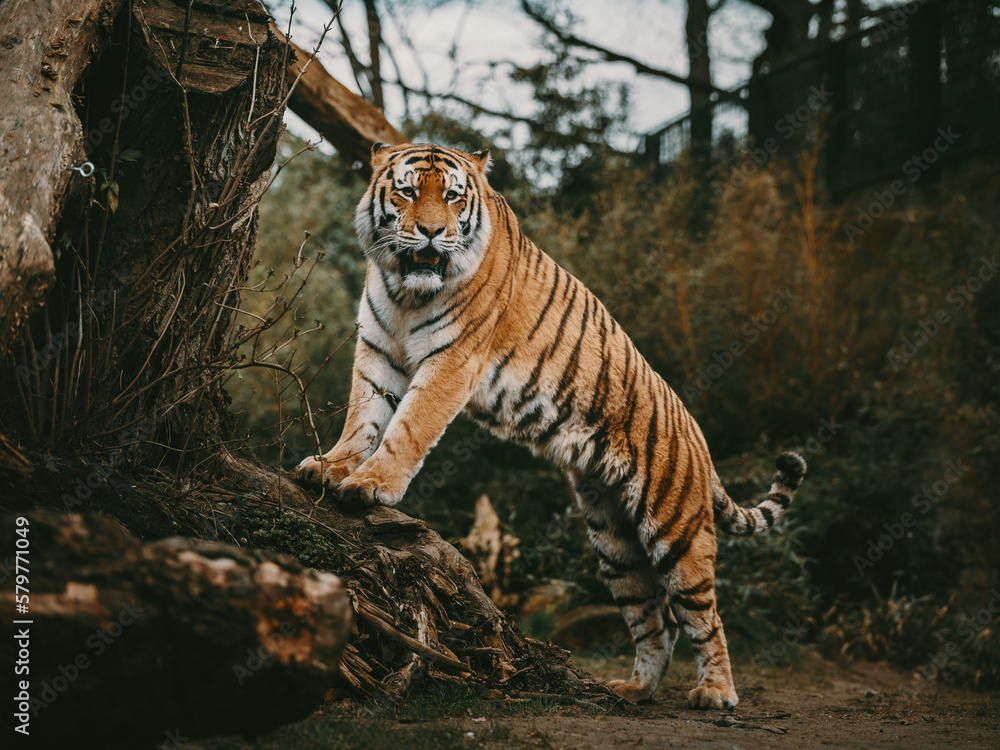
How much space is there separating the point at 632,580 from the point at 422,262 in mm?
2036

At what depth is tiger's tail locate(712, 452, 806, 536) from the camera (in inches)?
164

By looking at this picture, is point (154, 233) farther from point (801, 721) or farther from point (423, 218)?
point (801, 721)

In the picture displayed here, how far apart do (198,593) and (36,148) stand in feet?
4.79

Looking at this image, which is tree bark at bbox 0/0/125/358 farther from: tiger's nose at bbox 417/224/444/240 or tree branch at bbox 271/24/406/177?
tree branch at bbox 271/24/406/177

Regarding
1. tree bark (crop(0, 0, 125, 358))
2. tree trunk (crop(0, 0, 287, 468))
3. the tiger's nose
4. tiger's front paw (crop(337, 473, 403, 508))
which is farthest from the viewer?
the tiger's nose

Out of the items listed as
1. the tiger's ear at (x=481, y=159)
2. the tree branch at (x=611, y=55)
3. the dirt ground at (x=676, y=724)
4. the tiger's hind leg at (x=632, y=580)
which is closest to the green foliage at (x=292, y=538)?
the dirt ground at (x=676, y=724)

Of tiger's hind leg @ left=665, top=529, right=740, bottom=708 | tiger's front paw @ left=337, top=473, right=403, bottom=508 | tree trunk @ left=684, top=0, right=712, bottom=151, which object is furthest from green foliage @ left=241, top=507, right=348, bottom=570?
tree trunk @ left=684, top=0, right=712, bottom=151

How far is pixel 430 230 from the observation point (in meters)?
3.50

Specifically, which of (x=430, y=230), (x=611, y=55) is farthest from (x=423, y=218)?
(x=611, y=55)

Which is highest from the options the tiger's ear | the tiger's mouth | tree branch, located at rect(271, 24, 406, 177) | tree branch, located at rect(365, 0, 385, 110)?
tree branch, located at rect(365, 0, 385, 110)

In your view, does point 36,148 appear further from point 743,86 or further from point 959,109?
point 743,86

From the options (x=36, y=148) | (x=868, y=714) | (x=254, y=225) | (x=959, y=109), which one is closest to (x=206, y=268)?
(x=254, y=225)

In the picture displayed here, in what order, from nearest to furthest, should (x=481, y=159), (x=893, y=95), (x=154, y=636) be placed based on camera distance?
1. (x=154, y=636)
2. (x=481, y=159)
3. (x=893, y=95)

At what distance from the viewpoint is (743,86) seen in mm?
10109
